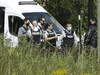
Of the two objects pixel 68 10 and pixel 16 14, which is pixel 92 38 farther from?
pixel 68 10

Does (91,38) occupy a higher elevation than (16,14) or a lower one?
lower

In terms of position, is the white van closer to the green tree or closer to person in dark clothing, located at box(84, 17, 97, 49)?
the green tree

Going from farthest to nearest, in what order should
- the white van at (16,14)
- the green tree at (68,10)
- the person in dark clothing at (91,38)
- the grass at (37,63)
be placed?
1. the green tree at (68,10)
2. the white van at (16,14)
3. the person in dark clothing at (91,38)
4. the grass at (37,63)

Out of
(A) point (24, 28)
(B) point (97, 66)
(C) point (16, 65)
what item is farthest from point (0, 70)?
(A) point (24, 28)

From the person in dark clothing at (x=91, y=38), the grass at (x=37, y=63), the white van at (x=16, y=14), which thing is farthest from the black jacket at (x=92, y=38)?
the white van at (x=16, y=14)

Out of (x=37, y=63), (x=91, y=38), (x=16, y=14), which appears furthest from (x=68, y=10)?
(x=37, y=63)

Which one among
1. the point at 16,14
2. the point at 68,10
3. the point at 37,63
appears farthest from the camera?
the point at 68,10

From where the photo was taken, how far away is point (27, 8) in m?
11.6

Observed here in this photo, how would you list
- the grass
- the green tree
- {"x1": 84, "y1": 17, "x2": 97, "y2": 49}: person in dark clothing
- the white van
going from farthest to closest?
1. the green tree
2. the white van
3. {"x1": 84, "y1": 17, "x2": 97, "y2": 49}: person in dark clothing
4. the grass

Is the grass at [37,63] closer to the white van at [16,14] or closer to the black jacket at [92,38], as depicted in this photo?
the black jacket at [92,38]

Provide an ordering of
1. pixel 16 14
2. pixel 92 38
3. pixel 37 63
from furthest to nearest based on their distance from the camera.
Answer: pixel 16 14, pixel 92 38, pixel 37 63

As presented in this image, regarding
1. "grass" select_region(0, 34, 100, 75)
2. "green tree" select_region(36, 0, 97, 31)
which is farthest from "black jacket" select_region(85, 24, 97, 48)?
"green tree" select_region(36, 0, 97, 31)

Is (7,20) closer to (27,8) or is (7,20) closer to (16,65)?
(27,8)

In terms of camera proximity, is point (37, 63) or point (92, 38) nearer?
point (37, 63)
